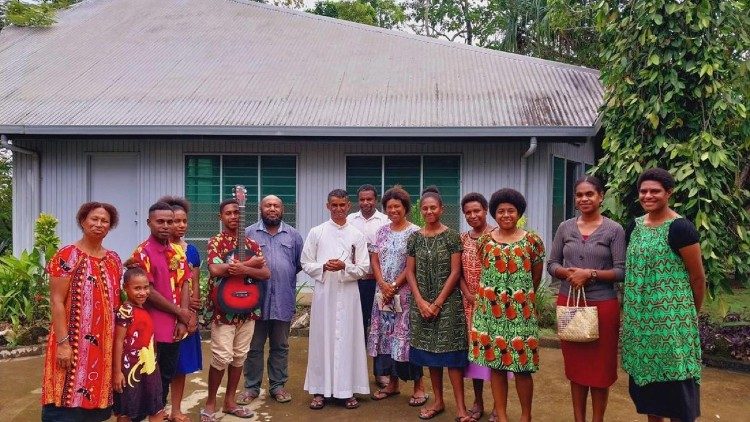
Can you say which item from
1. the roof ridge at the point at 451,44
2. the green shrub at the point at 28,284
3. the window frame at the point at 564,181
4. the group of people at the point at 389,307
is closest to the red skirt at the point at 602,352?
the group of people at the point at 389,307

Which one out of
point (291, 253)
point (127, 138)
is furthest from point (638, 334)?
point (127, 138)

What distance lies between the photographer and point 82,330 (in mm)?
3209

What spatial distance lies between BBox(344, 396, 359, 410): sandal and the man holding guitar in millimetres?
732

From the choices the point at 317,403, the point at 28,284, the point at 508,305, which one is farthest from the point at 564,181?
the point at 28,284

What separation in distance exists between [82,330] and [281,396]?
191 centimetres

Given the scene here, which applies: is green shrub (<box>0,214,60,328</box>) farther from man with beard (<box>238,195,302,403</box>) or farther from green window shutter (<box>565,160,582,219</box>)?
green window shutter (<box>565,160,582,219</box>)

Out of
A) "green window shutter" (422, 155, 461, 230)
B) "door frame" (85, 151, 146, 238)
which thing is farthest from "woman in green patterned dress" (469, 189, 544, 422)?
"door frame" (85, 151, 146, 238)

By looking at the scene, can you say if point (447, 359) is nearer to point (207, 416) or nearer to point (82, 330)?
point (207, 416)

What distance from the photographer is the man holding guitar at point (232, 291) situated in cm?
421

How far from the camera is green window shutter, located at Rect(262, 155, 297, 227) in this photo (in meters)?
9.20

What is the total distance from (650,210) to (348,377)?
2.45m

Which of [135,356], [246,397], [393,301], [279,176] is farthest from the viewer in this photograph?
[279,176]

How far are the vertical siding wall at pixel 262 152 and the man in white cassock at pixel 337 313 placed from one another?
4.44 metres

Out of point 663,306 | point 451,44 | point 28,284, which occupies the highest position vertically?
point 451,44
